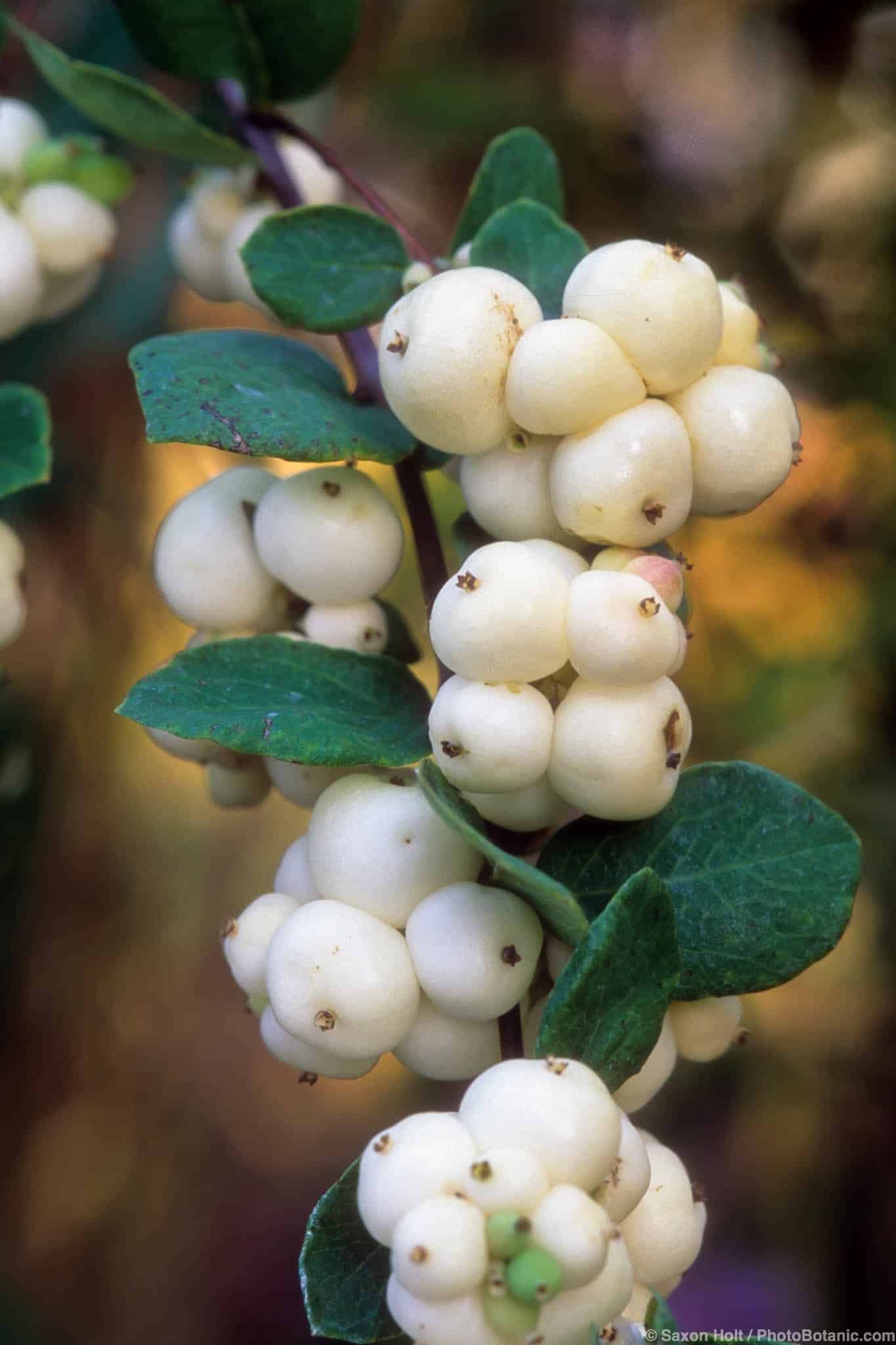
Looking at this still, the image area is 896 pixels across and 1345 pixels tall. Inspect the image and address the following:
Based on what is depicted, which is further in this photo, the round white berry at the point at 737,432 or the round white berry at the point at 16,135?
the round white berry at the point at 16,135

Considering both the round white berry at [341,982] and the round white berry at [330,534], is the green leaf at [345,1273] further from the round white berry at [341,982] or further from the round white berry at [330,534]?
the round white berry at [330,534]

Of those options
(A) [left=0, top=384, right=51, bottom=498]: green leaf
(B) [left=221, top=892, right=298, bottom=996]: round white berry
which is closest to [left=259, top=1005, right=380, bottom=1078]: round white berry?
(B) [left=221, top=892, right=298, bottom=996]: round white berry

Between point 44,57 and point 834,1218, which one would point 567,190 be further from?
point 834,1218

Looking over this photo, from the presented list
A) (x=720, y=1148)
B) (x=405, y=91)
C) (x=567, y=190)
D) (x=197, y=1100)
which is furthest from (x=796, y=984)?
(x=405, y=91)

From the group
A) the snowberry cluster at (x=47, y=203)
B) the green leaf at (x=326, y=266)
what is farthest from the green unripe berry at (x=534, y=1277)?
the snowberry cluster at (x=47, y=203)

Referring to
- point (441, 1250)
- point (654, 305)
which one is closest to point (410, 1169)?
point (441, 1250)
